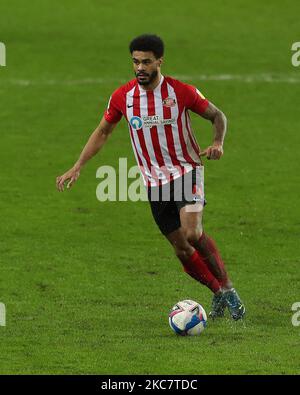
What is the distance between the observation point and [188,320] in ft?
39.0

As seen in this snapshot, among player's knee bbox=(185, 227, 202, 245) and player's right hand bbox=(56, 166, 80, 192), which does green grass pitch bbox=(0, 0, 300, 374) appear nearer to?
player's knee bbox=(185, 227, 202, 245)

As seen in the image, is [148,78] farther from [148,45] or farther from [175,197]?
[175,197]

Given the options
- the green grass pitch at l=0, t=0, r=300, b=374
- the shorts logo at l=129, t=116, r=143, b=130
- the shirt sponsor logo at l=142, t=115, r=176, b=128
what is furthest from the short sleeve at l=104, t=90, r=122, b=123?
the green grass pitch at l=0, t=0, r=300, b=374

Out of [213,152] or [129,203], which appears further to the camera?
[129,203]

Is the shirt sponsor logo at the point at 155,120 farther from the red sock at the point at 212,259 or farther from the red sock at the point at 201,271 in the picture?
the red sock at the point at 201,271

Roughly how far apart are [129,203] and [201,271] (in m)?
6.52

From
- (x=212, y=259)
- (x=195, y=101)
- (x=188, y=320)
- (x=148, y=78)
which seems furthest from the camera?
(x=212, y=259)

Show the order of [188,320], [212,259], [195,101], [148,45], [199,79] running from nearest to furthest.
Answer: [188,320] → [148,45] → [195,101] → [212,259] → [199,79]

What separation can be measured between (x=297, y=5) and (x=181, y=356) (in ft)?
76.6

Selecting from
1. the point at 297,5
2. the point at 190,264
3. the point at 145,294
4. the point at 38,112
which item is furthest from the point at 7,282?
→ the point at 297,5

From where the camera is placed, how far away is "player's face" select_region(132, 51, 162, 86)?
12258 millimetres

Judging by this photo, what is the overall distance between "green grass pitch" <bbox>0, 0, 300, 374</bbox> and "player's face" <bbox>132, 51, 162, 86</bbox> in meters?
2.39

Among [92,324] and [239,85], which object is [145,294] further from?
[239,85]

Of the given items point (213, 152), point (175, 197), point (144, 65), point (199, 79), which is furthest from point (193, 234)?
point (199, 79)
